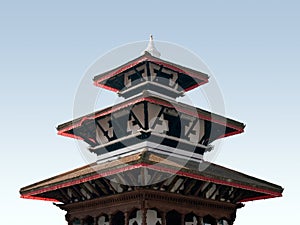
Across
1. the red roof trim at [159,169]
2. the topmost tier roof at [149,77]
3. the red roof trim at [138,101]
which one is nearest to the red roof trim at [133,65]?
the topmost tier roof at [149,77]

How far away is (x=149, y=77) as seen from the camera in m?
23.9

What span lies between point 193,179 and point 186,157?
286 centimetres

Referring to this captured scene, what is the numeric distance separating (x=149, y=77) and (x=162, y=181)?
7305 millimetres

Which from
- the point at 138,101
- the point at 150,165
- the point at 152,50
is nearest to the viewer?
the point at 150,165

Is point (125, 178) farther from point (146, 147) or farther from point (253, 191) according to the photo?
point (253, 191)

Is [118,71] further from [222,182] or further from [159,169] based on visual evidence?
[222,182]

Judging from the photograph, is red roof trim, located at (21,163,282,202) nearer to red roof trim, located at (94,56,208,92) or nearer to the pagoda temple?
the pagoda temple

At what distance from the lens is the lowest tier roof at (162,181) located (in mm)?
17922

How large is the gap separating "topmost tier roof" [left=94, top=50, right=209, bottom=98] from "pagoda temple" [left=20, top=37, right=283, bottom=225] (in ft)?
0.18

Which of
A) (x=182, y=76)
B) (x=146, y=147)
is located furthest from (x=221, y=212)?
(x=182, y=76)

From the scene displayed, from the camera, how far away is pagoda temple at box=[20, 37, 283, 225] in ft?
61.8

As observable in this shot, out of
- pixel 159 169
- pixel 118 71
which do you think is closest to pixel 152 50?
pixel 118 71

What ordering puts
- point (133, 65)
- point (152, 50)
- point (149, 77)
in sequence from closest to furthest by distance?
point (133, 65) < point (149, 77) < point (152, 50)

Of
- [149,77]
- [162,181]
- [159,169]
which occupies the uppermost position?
[149,77]
